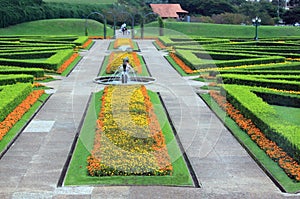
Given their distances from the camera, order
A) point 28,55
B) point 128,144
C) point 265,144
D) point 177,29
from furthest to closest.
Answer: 1. point 177,29
2. point 28,55
3. point 265,144
4. point 128,144

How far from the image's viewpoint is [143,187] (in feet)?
30.3

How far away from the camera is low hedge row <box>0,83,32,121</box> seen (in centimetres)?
1401

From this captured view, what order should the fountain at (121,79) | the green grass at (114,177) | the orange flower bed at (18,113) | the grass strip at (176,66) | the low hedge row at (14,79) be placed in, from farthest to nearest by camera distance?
the grass strip at (176,66) < the fountain at (121,79) < the low hedge row at (14,79) < the orange flower bed at (18,113) < the green grass at (114,177)

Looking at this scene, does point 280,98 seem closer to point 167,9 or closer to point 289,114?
point 289,114

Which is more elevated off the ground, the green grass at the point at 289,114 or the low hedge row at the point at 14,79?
the low hedge row at the point at 14,79

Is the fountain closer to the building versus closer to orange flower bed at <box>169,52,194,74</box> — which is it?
orange flower bed at <box>169,52,194,74</box>

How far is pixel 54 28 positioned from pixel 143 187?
166 ft

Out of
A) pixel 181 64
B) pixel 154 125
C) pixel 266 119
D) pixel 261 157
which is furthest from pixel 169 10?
pixel 261 157

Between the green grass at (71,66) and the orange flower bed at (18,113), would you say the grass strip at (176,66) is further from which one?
the orange flower bed at (18,113)

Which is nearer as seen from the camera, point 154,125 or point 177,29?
point 154,125

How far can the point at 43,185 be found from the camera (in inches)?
366

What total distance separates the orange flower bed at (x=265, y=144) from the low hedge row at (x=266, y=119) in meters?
0.11

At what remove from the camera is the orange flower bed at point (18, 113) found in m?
13.1

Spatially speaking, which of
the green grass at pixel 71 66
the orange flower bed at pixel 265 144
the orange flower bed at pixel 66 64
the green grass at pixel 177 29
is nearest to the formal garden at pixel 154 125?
the orange flower bed at pixel 265 144
